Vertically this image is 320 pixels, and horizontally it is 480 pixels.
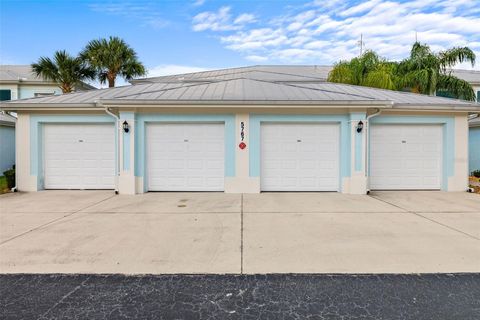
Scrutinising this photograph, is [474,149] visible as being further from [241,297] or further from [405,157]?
[241,297]

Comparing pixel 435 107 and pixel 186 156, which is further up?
pixel 435 107

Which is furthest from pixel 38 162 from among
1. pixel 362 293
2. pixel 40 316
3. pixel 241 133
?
pixel 362 293

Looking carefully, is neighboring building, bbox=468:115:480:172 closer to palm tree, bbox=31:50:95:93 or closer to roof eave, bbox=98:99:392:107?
roof eave, bbox=98:99:392:107

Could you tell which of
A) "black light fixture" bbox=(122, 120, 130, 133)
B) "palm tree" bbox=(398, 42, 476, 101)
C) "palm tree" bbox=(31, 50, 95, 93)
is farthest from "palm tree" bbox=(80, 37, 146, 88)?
"palm tree" bbox=(398, 42, 476, 101)

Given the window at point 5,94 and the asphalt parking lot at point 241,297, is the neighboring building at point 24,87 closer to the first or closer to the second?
the window at point 5,94

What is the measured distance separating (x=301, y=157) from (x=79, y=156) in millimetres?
7672

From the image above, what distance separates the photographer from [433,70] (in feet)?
48.4

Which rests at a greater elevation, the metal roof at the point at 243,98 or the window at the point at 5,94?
the window at the point at 5,94

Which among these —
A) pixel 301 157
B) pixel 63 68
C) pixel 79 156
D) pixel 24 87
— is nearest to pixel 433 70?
pixel 301 157

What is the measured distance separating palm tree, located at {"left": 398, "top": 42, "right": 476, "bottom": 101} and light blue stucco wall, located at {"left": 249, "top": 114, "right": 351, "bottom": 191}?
890 centimetres

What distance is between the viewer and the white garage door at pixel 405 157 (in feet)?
31.4

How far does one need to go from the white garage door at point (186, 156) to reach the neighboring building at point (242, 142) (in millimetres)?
34

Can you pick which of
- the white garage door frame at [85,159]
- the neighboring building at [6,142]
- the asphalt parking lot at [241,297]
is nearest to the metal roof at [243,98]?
the white garage door frame at [85,159]

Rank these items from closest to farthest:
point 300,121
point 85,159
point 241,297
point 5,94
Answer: point 241,297 → point 300,121 → point 85,159 → point 5,94
